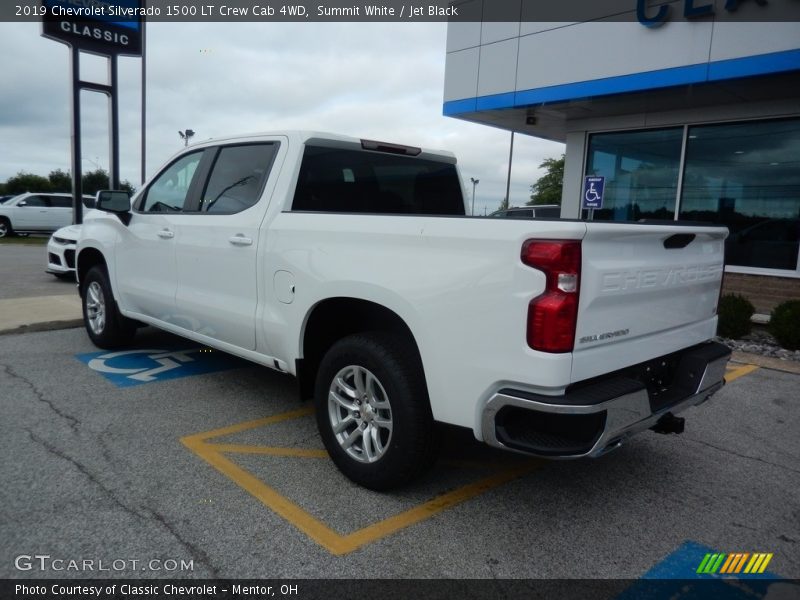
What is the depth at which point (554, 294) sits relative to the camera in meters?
2.37

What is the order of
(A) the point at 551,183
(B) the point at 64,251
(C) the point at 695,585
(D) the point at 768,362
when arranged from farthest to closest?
(A) the point at 551,183 < (B) the point at 64,251 < (D) the point at 768,362 < (C) the point at 695,585

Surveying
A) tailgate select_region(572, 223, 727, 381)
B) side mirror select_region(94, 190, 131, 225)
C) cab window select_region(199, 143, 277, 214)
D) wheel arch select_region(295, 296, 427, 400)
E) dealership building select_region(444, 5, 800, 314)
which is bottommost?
wheel arch select_region(295, 296, 427, 400)

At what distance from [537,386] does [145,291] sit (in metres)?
3.76

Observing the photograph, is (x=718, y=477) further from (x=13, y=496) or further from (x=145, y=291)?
(x=145, y=291)

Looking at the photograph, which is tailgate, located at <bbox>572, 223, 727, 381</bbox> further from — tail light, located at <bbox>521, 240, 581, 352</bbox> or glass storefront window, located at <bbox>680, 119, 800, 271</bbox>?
glass storefront window, located at <bbox>680, 119, 800, 271</bbox>

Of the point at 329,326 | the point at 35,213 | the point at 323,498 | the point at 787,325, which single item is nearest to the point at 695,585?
the point at 323,498

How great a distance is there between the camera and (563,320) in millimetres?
2369

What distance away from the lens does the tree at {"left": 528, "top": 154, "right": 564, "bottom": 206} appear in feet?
173

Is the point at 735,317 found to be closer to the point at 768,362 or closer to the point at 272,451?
the point at 768,362

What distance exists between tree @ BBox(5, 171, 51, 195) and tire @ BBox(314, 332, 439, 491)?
260 ft

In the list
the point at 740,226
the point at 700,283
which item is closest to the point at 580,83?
the point at 740,226

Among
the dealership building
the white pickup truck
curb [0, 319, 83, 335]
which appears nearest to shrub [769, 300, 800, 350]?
the dealership building

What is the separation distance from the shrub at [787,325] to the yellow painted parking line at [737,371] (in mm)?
1106

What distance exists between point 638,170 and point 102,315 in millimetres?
9574
